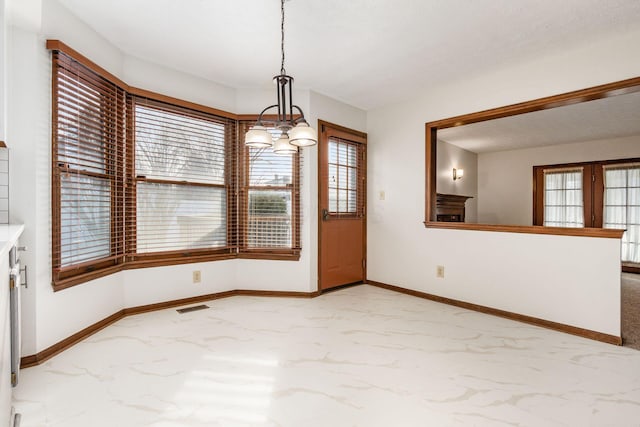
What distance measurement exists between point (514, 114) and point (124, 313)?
4258mm

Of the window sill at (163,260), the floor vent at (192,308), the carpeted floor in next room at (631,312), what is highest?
the window sill at (163,260)

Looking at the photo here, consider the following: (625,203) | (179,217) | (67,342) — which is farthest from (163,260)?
(625,203)

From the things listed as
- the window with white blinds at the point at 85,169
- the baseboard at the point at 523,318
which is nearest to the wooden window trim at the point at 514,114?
the baseboard at the point at 523,318

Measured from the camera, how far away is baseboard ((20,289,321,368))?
213 cm

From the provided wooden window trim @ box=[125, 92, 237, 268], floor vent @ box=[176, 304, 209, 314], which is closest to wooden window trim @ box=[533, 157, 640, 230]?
wooden window trim @ box=[125, 92, 237, 268]

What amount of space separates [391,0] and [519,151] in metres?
5.87

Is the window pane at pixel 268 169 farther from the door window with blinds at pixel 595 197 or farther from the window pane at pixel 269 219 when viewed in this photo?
the door window with blinds at pixel 595 197

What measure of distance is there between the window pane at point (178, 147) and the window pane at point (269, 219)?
0.49 metres

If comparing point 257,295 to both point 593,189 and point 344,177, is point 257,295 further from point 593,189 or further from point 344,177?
point 593,189

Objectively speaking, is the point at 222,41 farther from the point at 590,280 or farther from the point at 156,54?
the point at 590,280

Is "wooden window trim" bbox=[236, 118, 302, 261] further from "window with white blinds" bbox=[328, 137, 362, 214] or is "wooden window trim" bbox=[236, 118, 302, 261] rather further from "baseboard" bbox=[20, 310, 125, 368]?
"baseboard" bbox=[20, 310, 125, 368]

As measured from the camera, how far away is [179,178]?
130 inches

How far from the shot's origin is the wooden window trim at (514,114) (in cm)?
256

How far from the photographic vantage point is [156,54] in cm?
296
